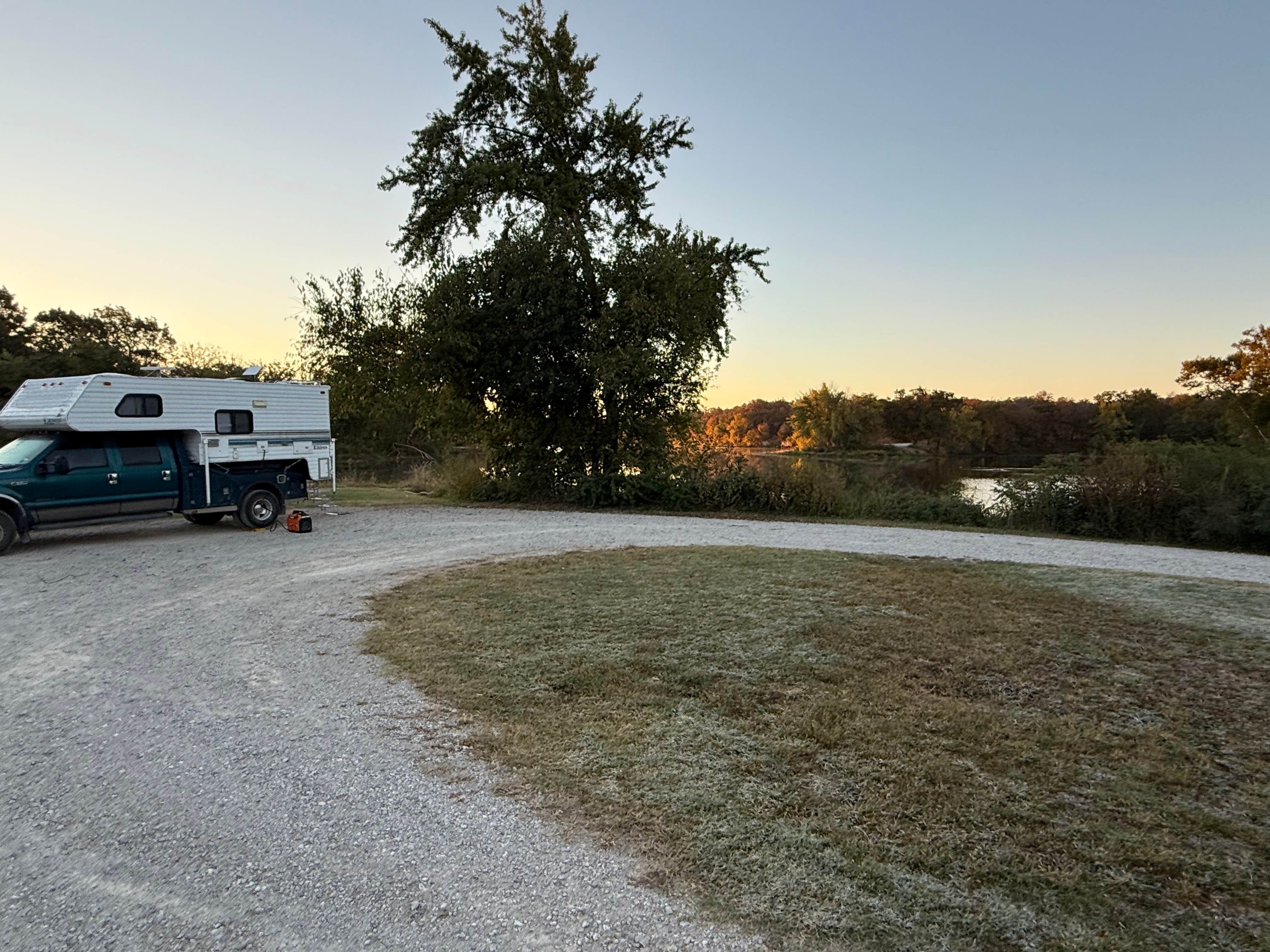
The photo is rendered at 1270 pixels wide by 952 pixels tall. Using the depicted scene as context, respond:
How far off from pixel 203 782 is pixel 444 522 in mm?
10036

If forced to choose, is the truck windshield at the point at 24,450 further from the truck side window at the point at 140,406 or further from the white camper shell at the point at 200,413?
the truck side window at the point at 140,406

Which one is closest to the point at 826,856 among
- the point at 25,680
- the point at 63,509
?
the point at 25,680

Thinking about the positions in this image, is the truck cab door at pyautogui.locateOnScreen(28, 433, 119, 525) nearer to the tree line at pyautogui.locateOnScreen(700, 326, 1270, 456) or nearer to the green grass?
the green grass

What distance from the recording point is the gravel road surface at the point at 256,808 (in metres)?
2.38

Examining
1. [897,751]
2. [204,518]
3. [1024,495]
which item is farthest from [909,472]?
[897,751]

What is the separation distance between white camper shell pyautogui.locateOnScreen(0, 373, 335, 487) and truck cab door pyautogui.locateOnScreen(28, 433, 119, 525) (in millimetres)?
263

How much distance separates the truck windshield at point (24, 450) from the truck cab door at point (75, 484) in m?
0.11

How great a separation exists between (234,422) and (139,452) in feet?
4.50

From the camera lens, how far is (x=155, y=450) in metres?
10.7

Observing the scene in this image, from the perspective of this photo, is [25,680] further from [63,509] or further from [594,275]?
[594,275]

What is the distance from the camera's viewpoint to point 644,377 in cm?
1537

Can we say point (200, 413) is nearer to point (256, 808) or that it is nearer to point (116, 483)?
point (116, 483)

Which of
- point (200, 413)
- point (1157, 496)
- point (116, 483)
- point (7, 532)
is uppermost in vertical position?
point (200, 413)

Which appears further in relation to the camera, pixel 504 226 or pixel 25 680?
pixel 504 226
